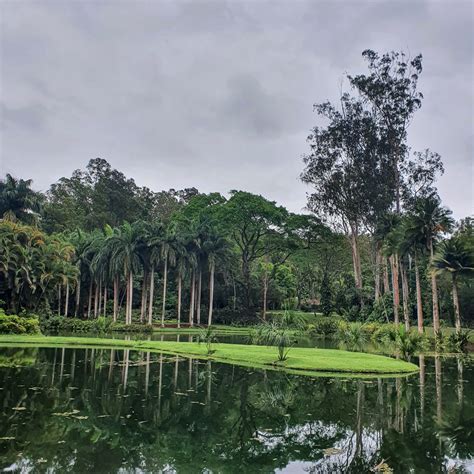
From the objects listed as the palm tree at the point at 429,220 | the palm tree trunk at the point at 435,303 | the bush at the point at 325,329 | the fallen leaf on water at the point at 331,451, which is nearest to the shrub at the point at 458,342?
the palm tree trunk at the point at 435,303

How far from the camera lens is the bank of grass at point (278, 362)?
19.6 meters

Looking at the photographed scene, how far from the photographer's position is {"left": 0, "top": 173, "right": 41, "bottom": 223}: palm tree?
49.2 metres

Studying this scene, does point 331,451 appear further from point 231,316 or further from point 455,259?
point 231,316

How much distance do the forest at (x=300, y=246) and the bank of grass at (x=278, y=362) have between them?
43.9 ft

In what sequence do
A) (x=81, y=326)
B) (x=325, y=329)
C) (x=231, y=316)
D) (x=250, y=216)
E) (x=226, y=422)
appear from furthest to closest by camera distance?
1. (x=231, y=316)
2. (x=250, y=216)
3. (x=325, y=329)
4. (x=81, y=326)
5. (x=226, y=422)

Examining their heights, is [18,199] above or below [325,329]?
above

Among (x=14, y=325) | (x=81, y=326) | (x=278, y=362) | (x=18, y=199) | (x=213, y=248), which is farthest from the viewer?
(x=213, y=248)

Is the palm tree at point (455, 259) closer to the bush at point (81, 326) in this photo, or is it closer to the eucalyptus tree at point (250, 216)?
the eucalyptus tree at point (250, 216)

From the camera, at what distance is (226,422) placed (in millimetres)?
10719

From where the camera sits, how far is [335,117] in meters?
51.1

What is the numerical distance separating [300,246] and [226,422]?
50.1m

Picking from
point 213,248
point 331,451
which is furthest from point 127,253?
point 331,451

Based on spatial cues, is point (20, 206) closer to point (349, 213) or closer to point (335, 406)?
point (349, 213)

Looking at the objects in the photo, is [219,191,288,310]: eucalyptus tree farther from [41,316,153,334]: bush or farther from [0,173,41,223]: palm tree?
[0,173,41,223]: palm tree
